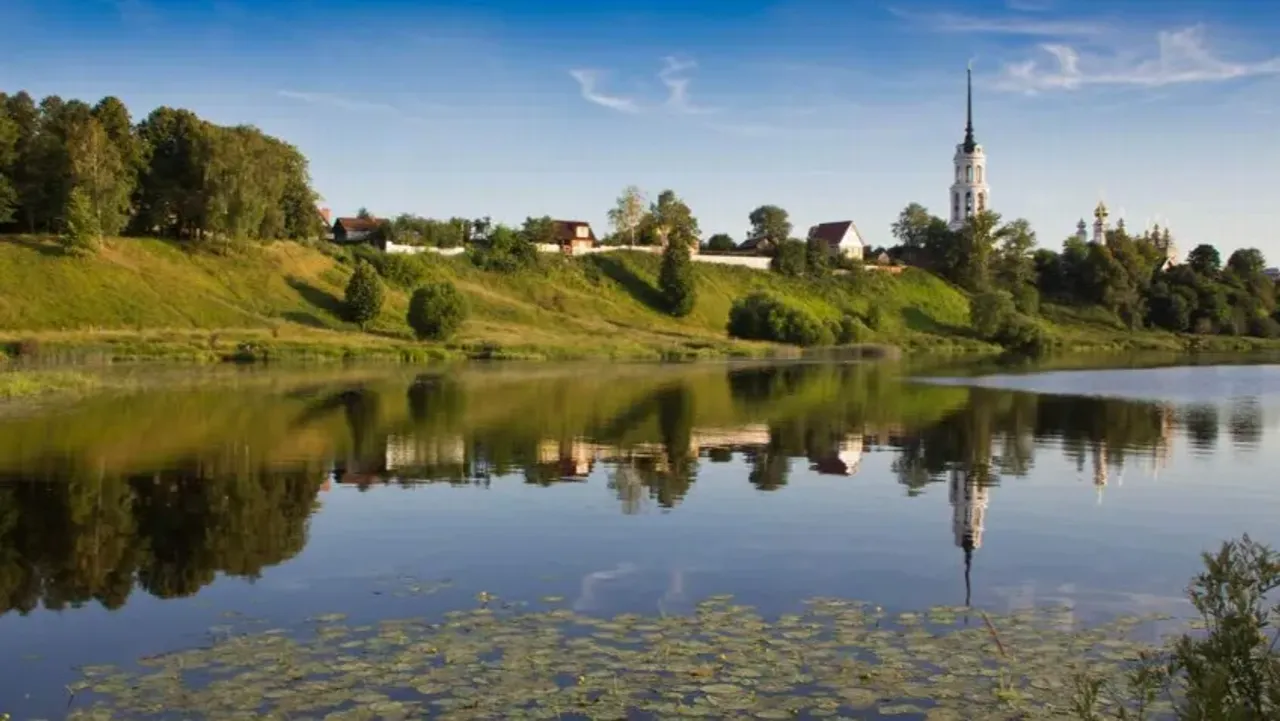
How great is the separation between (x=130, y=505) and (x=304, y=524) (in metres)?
4.91

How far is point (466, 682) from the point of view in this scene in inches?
577

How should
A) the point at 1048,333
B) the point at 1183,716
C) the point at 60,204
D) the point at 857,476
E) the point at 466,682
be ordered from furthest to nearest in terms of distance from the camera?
the point at 1048,333 → the point at 60,204 → the point at 857,476 → the point at 466,682 → the point at 1183,716

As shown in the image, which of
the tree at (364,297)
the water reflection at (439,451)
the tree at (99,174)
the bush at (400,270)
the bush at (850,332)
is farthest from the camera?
the bush at (850,332)

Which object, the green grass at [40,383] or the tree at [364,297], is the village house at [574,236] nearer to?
the tree at [364,297]

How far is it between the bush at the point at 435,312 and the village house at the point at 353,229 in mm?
45075

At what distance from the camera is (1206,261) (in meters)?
196

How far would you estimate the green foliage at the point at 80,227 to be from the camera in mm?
100938

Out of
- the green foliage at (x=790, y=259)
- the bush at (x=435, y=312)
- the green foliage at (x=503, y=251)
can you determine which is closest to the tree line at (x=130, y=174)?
the bush at (x=435, y=312)

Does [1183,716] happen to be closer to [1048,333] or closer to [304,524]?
[304,524]

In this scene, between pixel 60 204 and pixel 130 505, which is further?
pixel 60 204

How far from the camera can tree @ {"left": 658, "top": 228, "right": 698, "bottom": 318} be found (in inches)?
5541

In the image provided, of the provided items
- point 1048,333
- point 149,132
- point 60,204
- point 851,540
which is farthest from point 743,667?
point 1048,333

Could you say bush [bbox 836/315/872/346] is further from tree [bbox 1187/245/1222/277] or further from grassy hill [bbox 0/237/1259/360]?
tree [bbox 1187/245/1222/277]

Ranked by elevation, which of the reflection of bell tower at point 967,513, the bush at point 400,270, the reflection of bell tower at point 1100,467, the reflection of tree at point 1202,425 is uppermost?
the bush at point 400,270
